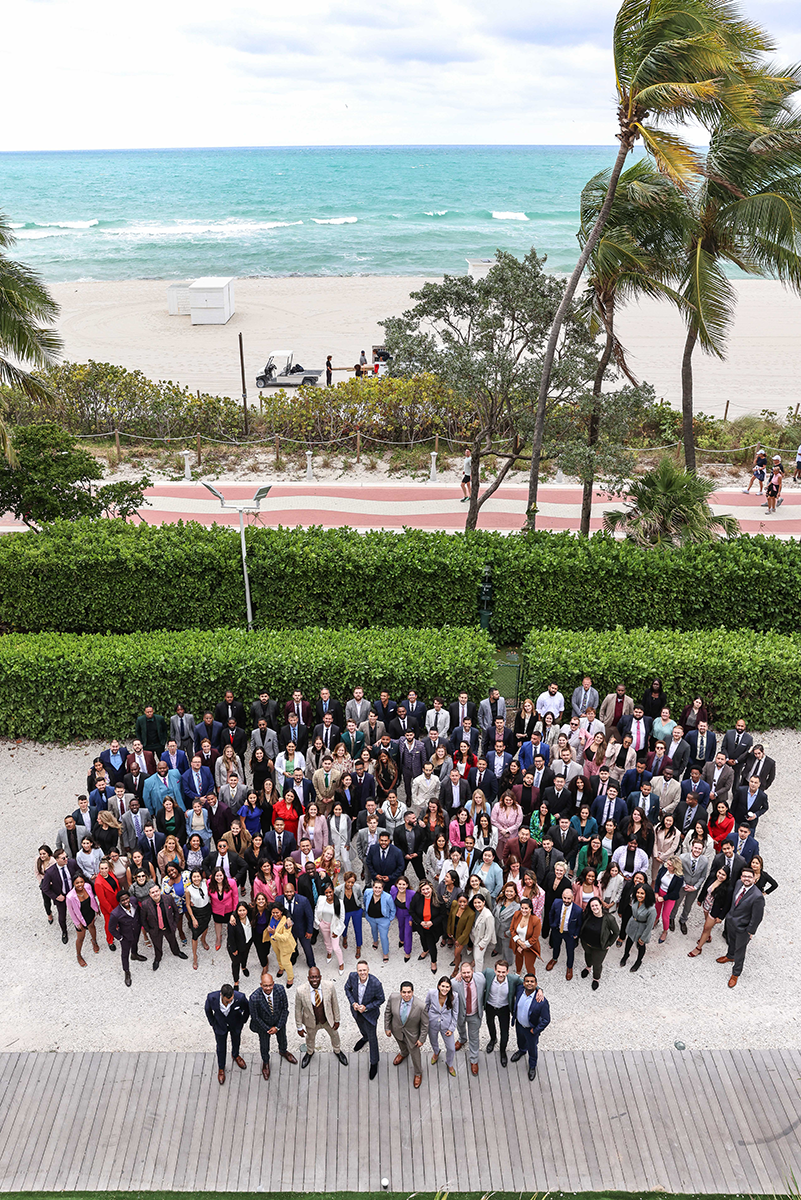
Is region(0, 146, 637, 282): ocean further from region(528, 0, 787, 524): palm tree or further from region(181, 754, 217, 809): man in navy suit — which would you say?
region(181, 754, 217, 809): man in navy suit

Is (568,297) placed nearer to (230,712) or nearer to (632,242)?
(632,242)

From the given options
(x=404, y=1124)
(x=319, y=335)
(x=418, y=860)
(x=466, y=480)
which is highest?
(x=319, y=335)

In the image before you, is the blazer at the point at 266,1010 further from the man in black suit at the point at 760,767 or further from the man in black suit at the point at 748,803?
the man in black suit at the point at 760,767

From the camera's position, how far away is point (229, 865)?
10094 mm

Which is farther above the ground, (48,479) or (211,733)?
(48,479)

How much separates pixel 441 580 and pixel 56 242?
8207 centimetres

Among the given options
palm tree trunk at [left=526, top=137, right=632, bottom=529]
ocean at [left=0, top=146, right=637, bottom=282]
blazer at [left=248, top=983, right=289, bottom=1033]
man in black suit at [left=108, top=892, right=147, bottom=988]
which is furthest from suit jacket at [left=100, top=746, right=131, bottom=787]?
ocean at [left=0, top=146, right=637, bottom=282]

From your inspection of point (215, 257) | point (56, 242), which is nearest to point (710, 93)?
point (215, 257)

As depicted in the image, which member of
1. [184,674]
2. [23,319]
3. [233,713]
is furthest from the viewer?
[23,319]

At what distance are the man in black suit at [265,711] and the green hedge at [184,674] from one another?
0.62m

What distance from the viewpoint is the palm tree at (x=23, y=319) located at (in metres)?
15.5

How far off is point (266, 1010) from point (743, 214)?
48.1 feet

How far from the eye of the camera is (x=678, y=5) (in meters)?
13.4

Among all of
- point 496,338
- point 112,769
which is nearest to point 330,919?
point 112,769
